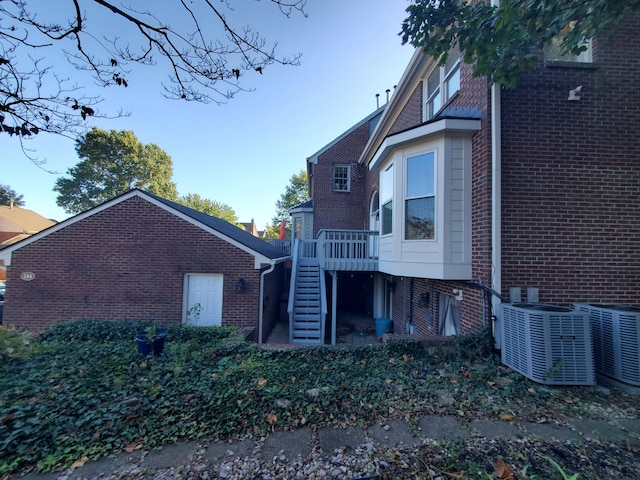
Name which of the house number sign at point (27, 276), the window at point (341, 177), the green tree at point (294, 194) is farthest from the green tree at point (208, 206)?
the house number sign at point (27, 276)

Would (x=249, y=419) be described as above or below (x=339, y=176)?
below

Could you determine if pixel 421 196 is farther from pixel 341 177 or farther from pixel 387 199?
pixel 341 177

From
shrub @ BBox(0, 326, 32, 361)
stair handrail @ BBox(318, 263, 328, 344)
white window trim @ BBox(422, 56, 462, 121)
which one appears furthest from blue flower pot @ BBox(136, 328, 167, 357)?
white window trim @ BBox(422, 56, 462, 121)

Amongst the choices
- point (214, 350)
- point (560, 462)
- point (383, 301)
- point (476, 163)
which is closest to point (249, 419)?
point (214, 350)

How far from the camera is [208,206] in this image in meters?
39.1

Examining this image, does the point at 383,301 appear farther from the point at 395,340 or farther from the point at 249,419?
the point at 249,419

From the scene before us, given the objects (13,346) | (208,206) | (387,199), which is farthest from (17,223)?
(387,199)

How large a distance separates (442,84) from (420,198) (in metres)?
3.30

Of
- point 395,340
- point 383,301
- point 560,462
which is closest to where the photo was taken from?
point 560,462

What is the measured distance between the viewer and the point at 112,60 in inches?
142

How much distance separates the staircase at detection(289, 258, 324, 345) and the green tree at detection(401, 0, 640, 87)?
6988 millimetres

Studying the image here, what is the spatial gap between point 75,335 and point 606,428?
9620 millimetres

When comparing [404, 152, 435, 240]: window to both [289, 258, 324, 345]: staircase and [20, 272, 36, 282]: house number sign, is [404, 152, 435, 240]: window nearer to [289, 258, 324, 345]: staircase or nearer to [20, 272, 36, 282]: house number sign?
[289, 258, 324, 345]: staircase

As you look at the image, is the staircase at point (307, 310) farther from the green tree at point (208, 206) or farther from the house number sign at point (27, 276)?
the green tree at point (208, 206)
